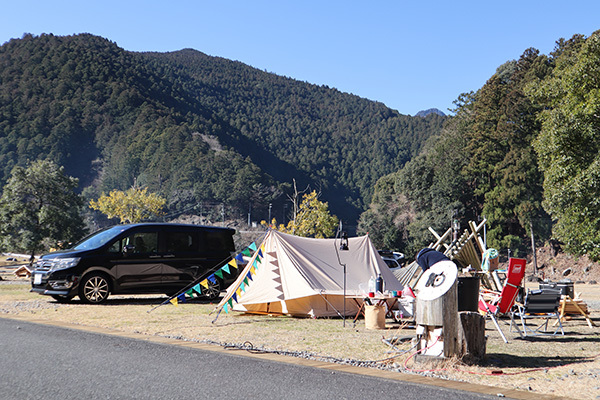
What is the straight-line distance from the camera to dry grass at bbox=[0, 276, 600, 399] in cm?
620

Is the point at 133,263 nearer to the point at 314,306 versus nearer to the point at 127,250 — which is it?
the point at 127,250

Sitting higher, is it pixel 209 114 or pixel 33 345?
pixel 209 114

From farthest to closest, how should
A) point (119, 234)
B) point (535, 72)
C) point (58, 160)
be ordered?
point (58, 160)
point (535, 72)
point (119, 234)

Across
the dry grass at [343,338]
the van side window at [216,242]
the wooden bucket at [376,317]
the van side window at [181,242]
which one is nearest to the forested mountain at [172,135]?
the van side window at [216,242]

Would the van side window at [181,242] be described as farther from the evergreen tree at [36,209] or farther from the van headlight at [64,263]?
the evergreen tree at [36,209]

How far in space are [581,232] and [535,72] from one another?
110ft

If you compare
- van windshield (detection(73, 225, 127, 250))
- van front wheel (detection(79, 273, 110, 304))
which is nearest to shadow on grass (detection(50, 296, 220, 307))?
A: van front wheel (detection(79, 273, 110, 304))

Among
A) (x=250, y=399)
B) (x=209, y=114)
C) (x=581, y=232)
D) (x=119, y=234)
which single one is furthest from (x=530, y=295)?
(x=209, y=114)

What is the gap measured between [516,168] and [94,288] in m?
40.3

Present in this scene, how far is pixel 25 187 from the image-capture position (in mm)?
34219

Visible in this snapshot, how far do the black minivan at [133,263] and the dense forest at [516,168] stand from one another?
1229 centimetres

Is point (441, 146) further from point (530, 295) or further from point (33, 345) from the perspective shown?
point (33, 345)

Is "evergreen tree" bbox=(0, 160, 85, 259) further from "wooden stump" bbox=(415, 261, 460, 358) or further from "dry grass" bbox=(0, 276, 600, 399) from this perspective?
"wooden stump" bbox=(415, 261, 460, 358)

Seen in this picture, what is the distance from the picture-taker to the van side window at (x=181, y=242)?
14.1m
